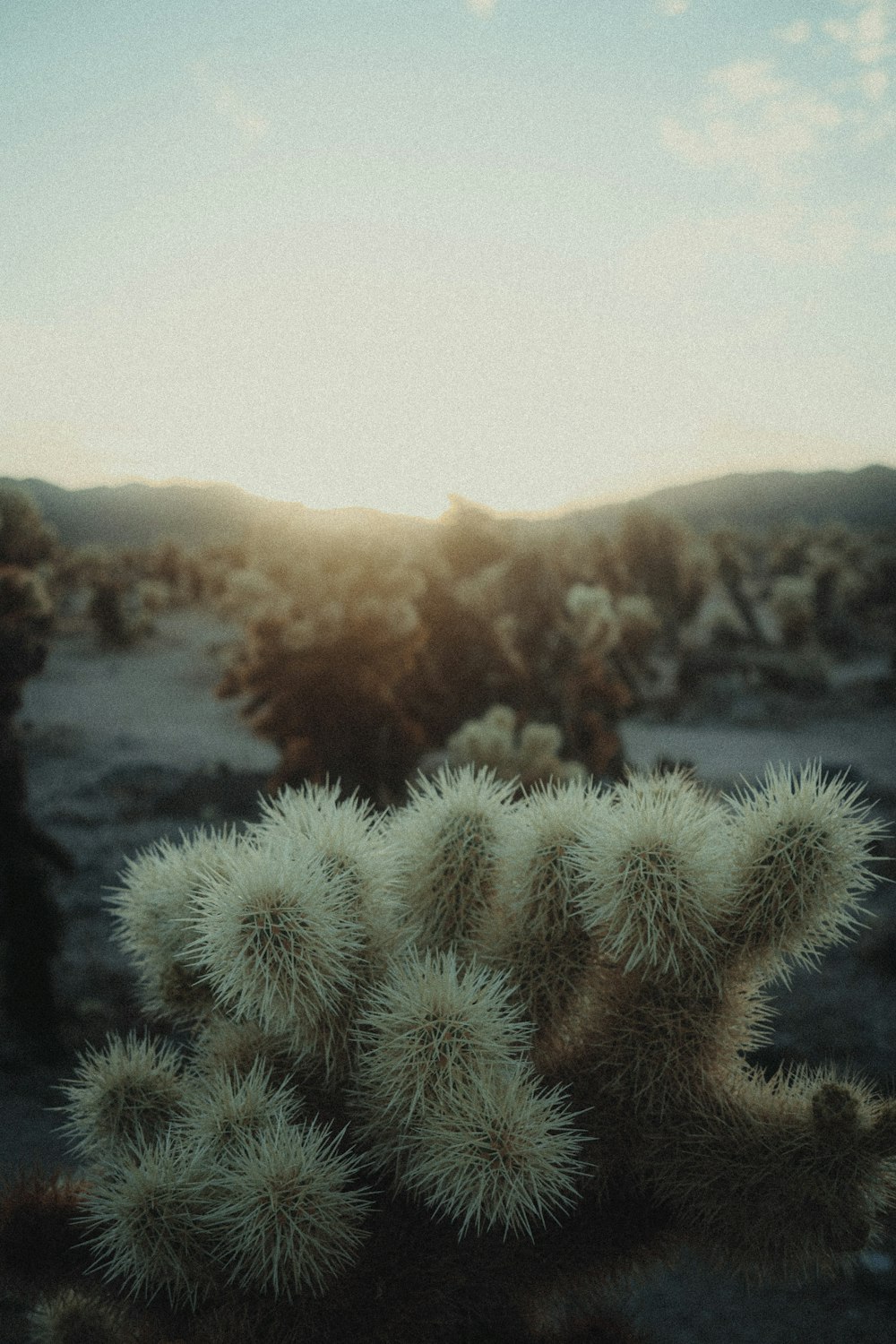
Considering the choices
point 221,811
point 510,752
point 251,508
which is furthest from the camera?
point 251,508

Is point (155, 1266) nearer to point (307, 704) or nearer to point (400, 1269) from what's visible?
point (400, 1269)

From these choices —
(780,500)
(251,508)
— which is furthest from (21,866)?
(780,500)

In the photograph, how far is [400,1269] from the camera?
172 cm

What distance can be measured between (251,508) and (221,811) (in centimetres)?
3849

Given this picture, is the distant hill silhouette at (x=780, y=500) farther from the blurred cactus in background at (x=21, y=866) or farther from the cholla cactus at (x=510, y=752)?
the blurred cactus in background at (x=21, y=866)

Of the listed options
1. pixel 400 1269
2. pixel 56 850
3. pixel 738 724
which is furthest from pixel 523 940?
pixel 738 724

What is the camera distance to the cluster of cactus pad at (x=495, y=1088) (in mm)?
1655

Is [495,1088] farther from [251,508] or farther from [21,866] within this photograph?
[251,508]

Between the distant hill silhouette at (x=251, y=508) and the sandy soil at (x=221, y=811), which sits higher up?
the distant hill silhouette at (x=251, y=508)

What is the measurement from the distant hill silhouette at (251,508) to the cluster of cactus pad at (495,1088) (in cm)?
4509

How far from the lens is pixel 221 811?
10070mm

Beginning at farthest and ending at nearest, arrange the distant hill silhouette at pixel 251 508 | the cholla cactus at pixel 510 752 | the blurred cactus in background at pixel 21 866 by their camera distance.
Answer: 1. the distant hill silhouette at pixel 251 508
2. the cholla cactus at pixel 510 752
3. the blurred cactus in background at pixel 21 866

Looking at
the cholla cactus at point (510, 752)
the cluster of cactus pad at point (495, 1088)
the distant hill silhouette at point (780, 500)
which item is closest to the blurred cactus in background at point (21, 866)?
the cholla cactus at point (510, 752)

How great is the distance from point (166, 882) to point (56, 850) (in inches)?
166
